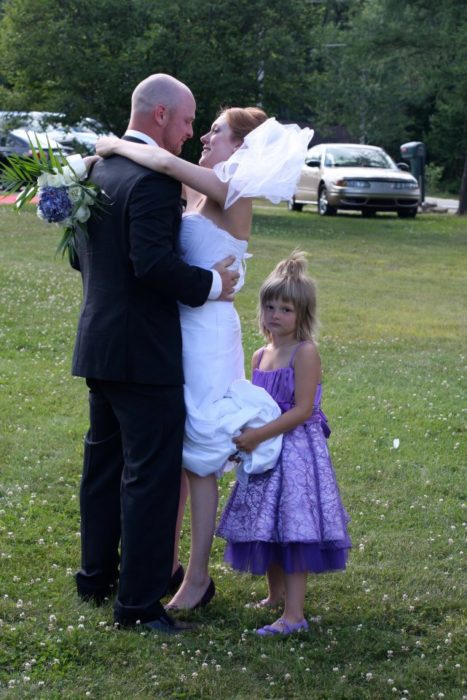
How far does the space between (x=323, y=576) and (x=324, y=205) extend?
20.1 metres

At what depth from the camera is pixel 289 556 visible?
436 cm

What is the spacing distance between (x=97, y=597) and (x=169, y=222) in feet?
5.51

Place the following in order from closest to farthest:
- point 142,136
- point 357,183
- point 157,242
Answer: point 157,242
point 142,136
point 357,183

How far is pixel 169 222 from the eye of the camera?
4.09 m

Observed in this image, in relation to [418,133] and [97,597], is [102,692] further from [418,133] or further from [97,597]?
[418,133]

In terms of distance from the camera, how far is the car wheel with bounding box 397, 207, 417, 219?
80.8ft

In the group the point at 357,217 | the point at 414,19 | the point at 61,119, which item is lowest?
the point at 357,217

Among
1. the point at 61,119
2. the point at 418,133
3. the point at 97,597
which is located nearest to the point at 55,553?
the point at 97,597

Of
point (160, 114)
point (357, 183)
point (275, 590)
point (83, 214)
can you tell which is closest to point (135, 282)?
point (83, 214)

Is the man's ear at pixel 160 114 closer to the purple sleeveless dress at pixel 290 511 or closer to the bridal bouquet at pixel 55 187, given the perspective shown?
the bridal bouquet at pixel 55 187

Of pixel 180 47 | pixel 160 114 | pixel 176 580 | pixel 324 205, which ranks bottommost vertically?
pixel 324 205

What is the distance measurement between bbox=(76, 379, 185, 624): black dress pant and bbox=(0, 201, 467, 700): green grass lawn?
23cm

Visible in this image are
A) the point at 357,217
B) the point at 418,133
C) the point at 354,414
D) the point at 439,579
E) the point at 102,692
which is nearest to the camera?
the point at 102,692

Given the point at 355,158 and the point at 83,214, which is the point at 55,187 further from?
the point at 355,158
